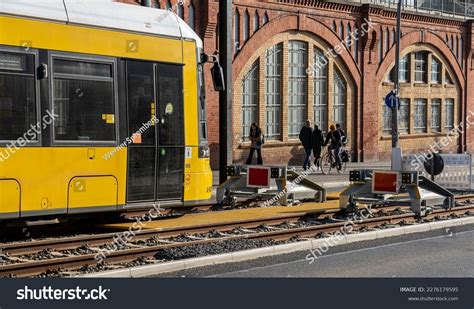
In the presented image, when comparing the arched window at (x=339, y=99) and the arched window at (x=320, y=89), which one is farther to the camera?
the arched window at (x=339, y=99)

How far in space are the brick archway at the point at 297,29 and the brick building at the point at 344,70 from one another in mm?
38

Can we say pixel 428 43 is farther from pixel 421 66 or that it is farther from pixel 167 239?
pixel 167 239

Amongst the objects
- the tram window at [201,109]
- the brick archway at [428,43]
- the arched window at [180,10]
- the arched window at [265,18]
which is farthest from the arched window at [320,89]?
the tram window at [201,109]

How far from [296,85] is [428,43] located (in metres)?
11.0

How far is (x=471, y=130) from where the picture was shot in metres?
46.4

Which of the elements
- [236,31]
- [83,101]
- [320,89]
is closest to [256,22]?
[236,31]

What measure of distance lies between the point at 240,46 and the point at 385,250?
18326 mm

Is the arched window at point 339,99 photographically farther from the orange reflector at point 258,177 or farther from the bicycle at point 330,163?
the orange reflector at point 258,177

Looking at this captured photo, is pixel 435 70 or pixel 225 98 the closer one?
pixel 225 98

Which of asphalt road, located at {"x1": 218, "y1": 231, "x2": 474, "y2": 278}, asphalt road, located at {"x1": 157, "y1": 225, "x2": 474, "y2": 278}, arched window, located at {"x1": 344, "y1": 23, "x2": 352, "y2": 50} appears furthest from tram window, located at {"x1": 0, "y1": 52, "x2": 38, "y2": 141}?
arched window, located at {"x1": 344, "y1": 23, "x2": 352, "y2": 50}

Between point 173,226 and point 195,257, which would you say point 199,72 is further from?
point 195,257

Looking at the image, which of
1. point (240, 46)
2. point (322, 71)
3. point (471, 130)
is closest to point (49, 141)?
point (240, 46)

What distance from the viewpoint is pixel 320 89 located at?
3509cm

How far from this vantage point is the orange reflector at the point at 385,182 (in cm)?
Result: 1628
